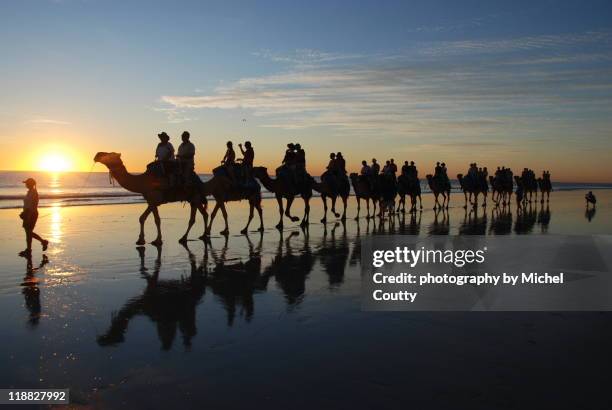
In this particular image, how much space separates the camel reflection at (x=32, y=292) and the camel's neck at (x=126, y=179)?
3.87 meters

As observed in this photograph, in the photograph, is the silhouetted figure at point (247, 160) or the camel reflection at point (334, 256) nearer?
the camel reflection at point (334, 256)

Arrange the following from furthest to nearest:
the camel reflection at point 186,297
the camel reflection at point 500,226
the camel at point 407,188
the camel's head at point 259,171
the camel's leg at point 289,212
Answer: the camel at point 407,188
the camel's leg at point 289,212
the camel's head at point 259,171
the camel reflection at point 500,226
the camel reflection at point 186,297

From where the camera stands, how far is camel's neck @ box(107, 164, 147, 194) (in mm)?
15219

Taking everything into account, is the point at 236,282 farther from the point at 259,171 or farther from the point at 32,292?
the point at 259,171

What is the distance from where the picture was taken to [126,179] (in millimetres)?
15336

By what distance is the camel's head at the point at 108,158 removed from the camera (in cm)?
1467

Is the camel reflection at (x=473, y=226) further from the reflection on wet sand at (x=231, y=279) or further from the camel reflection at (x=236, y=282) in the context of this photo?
the camel reflection at (x=236, y=282)

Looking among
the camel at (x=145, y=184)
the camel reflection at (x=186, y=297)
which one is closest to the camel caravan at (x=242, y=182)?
the camel at (x=145, y=184)

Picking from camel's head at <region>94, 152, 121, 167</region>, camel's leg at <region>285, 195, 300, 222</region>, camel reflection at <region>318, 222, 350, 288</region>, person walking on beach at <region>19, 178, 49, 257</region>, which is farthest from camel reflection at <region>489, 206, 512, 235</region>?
person walking on beach at <region>19, 178, 49, 257</region>

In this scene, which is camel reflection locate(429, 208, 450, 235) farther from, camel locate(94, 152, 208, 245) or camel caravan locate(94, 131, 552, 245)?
camel locate(94, 152, 208, 245)

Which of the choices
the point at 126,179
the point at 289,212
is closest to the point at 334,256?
the point at 126,179

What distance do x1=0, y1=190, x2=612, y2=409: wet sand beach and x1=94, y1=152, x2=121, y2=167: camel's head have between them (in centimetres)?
406

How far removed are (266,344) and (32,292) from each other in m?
4.61

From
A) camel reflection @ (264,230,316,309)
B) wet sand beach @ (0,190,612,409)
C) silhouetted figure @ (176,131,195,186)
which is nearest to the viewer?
wet sand beach @ (0,190,612,409)
